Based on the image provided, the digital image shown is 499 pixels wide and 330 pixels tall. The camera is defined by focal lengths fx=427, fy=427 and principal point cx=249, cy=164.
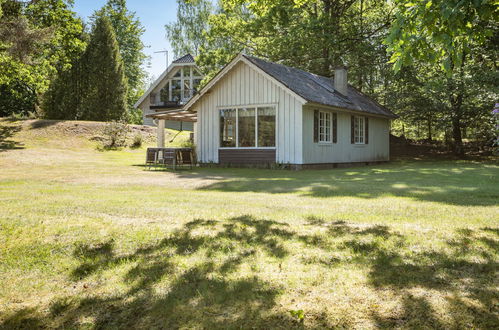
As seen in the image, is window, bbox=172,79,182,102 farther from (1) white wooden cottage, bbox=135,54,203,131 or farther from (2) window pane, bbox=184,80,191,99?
(2) window pane, bbox=184,80,191,99

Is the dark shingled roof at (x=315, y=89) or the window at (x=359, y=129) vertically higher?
the dark shingled roof at (x=315, y=89)

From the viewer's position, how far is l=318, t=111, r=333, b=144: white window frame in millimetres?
18130

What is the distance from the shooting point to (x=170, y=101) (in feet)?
123

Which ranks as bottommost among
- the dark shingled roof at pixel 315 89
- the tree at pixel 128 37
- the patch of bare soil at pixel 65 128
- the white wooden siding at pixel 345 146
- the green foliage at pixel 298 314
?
the green foliage at pixel 298 314

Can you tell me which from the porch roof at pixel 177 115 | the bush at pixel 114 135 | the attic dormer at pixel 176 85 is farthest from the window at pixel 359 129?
the attic dormer at pixel 176 85

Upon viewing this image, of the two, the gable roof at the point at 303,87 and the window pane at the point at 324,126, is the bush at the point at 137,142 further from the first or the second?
the window pane at the point at 324,126

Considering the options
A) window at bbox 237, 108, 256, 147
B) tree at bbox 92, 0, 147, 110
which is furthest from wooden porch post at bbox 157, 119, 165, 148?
tree at bbox 92, 0, 147, 110

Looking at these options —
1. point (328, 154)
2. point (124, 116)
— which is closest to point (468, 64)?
point (328, 154)

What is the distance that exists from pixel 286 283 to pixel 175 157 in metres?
13.7

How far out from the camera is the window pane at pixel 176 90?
37281mm

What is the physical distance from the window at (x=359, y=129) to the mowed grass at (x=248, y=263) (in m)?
14.1

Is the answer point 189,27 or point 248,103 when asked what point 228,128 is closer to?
point 248,103

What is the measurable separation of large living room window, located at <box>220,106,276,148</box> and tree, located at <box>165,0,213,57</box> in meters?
29.7

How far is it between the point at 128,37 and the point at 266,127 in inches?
1308
